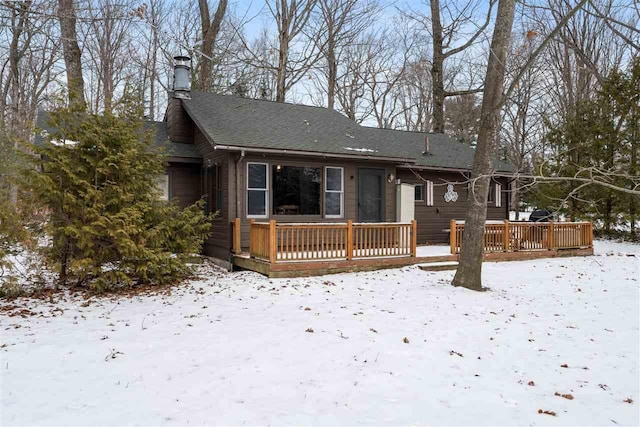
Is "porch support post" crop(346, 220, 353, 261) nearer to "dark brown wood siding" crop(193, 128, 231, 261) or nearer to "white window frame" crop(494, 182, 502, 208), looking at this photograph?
"dark brown wood siding" crop(193, 128, 231, 261)

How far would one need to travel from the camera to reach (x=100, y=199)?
24.5 ft

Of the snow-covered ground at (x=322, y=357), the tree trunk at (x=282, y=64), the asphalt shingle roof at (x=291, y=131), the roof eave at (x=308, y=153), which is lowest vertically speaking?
the snow-covered ground at (x=322, y=357)

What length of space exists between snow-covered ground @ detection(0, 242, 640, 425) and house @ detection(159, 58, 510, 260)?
3.21 meters

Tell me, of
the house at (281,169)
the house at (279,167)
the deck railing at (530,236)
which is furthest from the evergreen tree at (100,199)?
the deck railing at (530,236)

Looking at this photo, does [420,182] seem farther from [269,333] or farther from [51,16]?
[51,16]

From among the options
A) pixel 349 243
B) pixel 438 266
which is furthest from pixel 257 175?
pixel 438 266

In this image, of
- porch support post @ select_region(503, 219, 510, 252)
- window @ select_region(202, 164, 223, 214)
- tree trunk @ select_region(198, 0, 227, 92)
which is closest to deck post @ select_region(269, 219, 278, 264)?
window @ select_region(202, 164, 223, 214)

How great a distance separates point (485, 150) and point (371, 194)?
4650 mm

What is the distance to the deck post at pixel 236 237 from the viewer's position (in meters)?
9.91

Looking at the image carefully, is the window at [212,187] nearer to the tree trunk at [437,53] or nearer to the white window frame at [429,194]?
the white window frame at [429,194]

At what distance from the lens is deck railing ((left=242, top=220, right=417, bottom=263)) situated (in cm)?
892

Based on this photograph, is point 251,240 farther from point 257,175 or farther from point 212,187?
point 212,187

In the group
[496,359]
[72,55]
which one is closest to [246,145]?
[72,55]

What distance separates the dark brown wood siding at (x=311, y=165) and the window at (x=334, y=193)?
11cm
